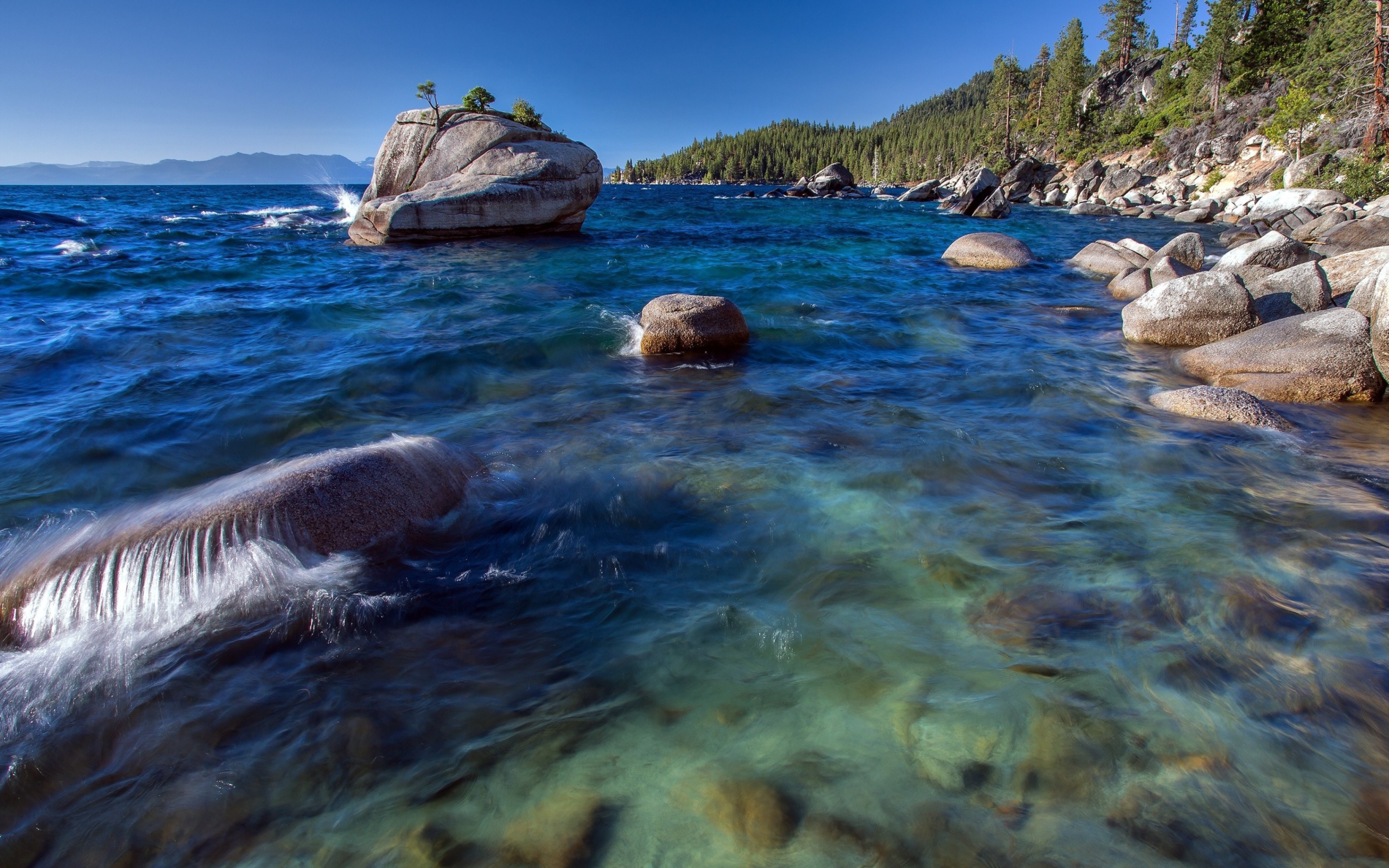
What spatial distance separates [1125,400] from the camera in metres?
7.86

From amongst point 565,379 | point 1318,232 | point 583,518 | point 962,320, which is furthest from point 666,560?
point 1318,232

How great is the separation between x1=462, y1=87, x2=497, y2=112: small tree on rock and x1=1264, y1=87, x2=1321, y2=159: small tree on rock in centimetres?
4104

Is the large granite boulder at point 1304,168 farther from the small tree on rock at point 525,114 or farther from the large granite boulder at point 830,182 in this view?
the large granite boulder at point 830,182

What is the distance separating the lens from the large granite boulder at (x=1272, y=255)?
12695 mm

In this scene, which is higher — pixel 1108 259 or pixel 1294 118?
pixel 1294 118

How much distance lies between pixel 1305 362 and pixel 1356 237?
15.0 m

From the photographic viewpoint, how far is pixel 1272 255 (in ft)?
A: 41.8

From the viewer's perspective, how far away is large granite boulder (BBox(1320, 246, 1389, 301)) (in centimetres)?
1133

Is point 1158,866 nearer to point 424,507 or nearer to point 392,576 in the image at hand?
point 392,576

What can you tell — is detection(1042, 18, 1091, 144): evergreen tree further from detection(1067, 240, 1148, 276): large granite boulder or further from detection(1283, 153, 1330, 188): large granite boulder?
detection(1067, 240, 1148, 276): large granite boulder

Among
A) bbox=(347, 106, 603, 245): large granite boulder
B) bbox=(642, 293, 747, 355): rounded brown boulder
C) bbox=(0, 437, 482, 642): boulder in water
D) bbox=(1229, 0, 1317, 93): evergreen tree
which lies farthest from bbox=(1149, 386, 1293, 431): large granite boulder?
bbox=(1229, 0, 1317, 93): evergreen tree

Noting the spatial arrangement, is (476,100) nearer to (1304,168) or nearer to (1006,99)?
(1304,168)

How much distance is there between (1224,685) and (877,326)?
9481 mm

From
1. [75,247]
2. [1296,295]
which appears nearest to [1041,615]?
[1296,295]
